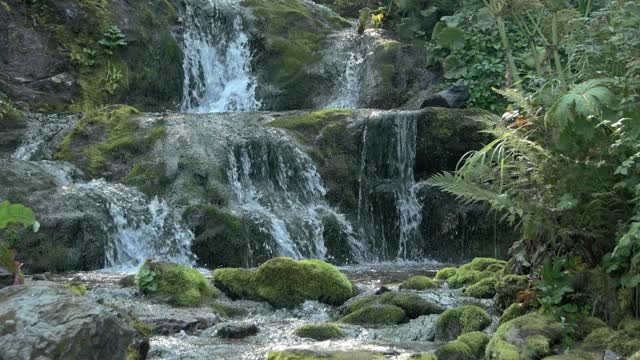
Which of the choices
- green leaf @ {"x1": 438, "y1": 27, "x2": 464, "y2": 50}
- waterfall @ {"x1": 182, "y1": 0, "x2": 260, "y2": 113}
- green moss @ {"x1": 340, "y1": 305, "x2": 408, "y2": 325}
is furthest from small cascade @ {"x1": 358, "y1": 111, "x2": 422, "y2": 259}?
green moss @ {"x1": 340, "y1": 305, "x2": 408, "y2": 325}

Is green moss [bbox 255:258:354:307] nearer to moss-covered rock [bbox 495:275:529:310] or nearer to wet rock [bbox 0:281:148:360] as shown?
moss-covered rock [bbox 495:275:529:310]

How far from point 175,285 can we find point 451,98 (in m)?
8.94

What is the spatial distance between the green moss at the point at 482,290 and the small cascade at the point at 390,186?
520 centimetres

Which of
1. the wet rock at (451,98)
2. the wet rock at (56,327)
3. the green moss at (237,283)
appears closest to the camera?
the wet rock at (56,327)

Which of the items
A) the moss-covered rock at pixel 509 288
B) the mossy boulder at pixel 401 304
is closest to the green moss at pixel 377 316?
the mossy boulder at pixel 401 304

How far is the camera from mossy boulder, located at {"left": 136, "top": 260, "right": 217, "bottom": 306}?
813 centimetres

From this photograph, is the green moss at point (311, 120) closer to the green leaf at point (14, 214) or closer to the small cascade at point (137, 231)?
the small cascade at point (137, 231)

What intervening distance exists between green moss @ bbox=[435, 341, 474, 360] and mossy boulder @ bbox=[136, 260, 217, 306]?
9.55 feet

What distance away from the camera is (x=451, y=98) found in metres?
15.9

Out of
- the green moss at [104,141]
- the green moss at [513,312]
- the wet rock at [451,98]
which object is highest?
the wet rock at [451,98]

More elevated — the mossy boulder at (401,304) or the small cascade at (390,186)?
the small cascade at (390,186)

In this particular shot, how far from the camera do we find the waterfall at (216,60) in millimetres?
17500

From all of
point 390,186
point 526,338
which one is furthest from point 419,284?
point 390,186

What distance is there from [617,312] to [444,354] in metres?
1.26
